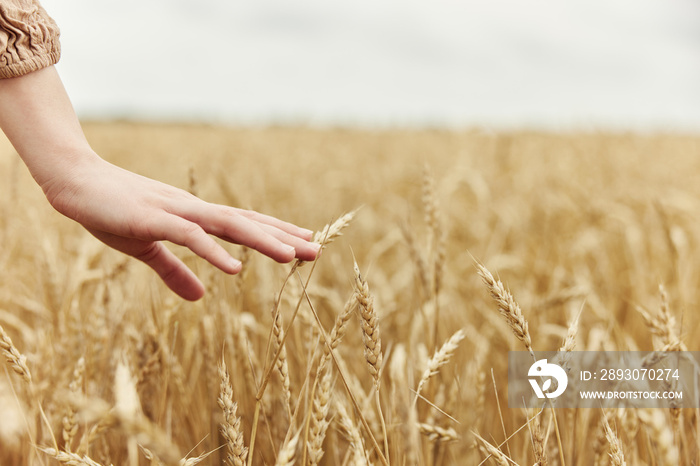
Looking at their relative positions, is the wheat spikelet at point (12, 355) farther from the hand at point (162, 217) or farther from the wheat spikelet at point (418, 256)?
the wheat spikelet at point (418, 256)

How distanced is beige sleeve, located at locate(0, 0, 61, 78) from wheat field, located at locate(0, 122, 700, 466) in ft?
1.47

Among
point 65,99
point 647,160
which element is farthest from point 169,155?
point 65,99

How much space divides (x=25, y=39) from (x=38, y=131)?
0.59ft

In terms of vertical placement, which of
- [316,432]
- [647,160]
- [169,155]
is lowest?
[316,432]

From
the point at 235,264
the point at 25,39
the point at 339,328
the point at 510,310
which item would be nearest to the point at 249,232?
the point at 235,264

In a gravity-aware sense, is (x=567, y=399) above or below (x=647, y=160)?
below

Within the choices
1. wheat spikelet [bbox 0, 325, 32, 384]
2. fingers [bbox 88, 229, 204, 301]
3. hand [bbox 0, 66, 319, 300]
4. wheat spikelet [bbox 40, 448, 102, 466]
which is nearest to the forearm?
hand [bbox 0, 66, 319, 300]

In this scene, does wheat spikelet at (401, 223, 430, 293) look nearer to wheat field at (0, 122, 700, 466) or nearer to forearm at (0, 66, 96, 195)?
wheat field at (0, 122, 700, 466)

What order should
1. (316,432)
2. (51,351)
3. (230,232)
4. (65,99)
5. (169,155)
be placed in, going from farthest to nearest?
(169,155)
(51,351)
(65,99)
(230,232)
(316,432)

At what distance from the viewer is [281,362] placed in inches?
34.6

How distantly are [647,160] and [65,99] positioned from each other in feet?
19.7

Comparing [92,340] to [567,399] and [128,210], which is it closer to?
[128,210]

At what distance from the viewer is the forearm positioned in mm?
995

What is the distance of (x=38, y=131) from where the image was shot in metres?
1.00
